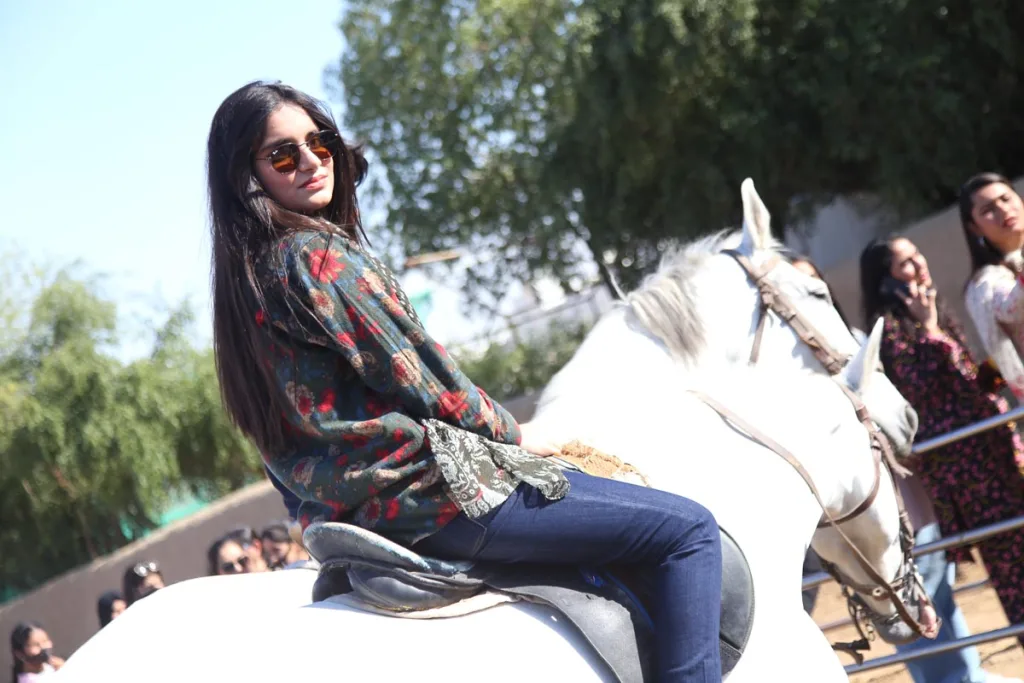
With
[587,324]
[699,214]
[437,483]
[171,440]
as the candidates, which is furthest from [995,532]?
[171,440]

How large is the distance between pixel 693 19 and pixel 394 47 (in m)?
9.12

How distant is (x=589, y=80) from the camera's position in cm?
1559

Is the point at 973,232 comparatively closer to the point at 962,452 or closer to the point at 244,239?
the point at 962,452

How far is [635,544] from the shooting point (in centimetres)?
254

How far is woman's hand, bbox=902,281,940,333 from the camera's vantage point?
478cm

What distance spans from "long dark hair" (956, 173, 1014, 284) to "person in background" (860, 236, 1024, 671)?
10.1 inches

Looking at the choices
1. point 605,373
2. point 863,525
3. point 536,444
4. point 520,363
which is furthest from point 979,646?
point 520,363

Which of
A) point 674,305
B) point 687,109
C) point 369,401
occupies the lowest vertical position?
point 674,305

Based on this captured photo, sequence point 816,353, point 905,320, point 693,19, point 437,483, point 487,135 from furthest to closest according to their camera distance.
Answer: point 487,135 → point 693,19 → point 905,320 → point 816,353 → point 437,483

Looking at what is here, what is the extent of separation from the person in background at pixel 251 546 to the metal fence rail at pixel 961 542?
13.2 feet

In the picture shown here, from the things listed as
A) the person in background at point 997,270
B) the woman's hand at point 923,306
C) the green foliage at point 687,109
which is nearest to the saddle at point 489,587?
the person in background at point 997,270

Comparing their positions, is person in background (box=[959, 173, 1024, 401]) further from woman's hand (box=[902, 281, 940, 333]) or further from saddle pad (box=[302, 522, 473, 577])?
saddle pad (box=[302, 522, 473, 577])

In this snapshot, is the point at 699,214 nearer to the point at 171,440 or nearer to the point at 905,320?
the point at 171,440

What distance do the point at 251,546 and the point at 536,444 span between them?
5.20 m
